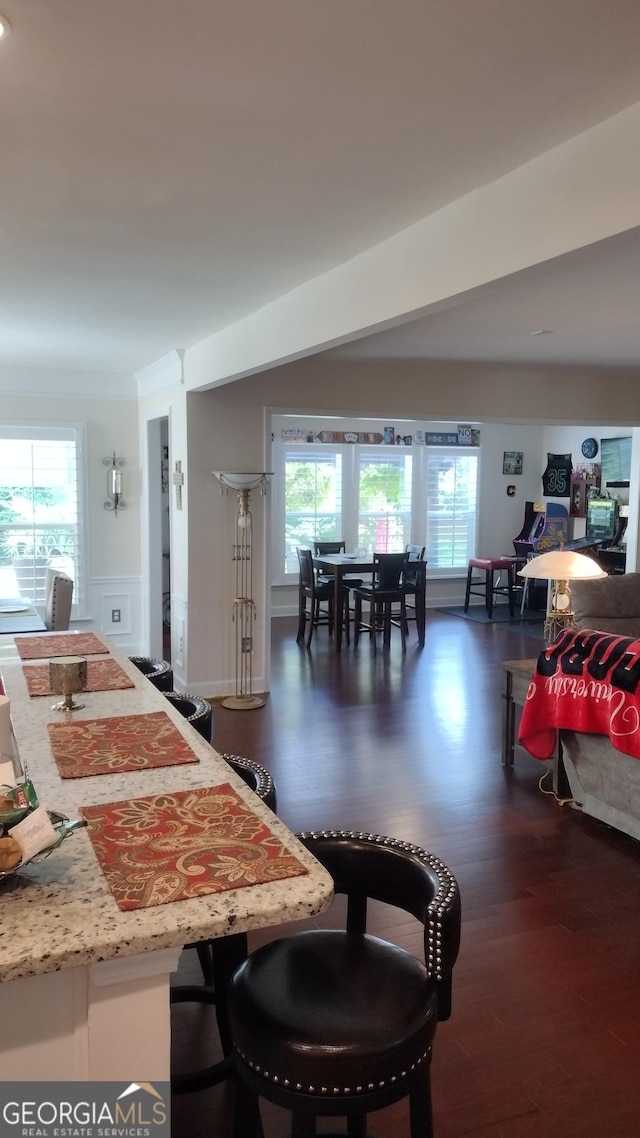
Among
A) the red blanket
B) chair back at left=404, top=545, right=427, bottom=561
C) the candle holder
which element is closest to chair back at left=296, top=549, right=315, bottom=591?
chair back at left=404, top=545, right=427, bottom=561

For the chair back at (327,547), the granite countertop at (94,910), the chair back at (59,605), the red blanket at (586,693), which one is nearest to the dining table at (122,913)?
the granite countertop at (94,910)

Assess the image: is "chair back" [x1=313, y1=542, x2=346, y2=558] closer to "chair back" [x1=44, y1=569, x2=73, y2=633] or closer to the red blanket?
"chair back" [x1=44, y1=569, x2=73, y2=633]

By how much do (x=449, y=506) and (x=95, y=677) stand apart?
8.19 meters

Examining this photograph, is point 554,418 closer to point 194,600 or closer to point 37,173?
point 194,600

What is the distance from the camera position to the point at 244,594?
6133mm

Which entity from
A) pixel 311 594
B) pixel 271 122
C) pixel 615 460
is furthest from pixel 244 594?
pixel 615 460

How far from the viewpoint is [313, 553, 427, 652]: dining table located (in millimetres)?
8031

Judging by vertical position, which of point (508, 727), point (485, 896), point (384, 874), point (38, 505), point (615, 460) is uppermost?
point (615, 460)

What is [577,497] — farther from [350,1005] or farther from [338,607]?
[350,1005]

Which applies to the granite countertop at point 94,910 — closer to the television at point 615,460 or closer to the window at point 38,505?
the window at point 38,505

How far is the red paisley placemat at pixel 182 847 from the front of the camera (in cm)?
134

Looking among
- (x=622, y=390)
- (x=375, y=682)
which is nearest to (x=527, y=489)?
(x=622, y=390)

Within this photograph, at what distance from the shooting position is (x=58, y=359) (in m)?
6.33

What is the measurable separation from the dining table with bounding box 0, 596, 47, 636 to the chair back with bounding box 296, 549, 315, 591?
353cm
